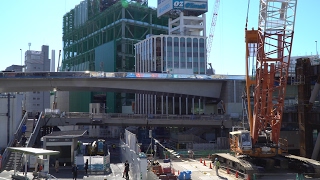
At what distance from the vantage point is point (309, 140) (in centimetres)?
4572

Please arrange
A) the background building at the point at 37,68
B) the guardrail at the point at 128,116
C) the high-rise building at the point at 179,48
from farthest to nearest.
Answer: the background building at the point at 37,68 < the high-rise building at the point at 179,48 < the guardrail at the point at 128,116

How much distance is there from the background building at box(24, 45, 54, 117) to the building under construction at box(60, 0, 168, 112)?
11553 millimetres

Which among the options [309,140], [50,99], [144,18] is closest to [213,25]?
[144,18]

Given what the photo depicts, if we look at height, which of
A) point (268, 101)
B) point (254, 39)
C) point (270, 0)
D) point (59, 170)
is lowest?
point (59, 170)

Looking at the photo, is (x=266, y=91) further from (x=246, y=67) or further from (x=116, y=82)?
(x=116, y=82)

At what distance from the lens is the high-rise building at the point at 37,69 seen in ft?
475

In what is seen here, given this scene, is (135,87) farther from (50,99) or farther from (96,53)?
(50,99)

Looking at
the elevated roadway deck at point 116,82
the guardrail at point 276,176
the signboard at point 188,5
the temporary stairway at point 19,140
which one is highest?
the signboard at point 188,5

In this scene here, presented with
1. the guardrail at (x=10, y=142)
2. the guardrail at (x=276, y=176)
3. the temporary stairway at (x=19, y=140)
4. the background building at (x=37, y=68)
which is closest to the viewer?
the guardrail at (x=276, y=176)

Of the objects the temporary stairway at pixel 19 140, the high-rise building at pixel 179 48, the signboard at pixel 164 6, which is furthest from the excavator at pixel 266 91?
the signboard at pixel 164 6

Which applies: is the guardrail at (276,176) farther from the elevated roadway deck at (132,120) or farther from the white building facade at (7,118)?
the white building facade at (7,118)

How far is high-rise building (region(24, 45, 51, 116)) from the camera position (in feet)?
475

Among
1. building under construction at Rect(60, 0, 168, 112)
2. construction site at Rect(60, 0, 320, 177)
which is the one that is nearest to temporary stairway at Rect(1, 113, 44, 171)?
construction site at Rect(60, 0, 320, 177)

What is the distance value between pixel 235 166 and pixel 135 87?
33467 millimetres
